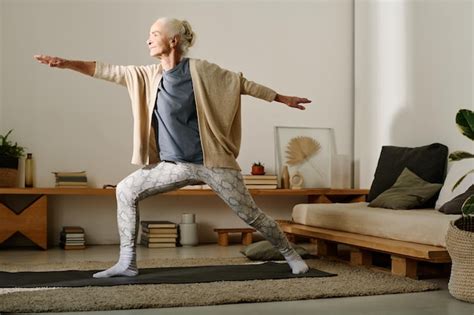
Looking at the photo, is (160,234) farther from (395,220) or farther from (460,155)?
(460,155)

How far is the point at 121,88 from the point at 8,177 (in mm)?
1198

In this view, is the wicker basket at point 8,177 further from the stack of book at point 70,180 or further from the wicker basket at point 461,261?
the wicker basket at point 461,261

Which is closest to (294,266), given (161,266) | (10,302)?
(161,266)

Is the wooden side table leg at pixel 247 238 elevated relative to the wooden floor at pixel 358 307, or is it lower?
lower

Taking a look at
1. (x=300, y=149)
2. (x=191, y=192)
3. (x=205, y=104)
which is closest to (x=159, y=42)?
(x=205, y=104)

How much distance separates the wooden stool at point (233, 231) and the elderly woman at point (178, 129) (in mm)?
2079

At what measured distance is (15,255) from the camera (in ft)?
16.7

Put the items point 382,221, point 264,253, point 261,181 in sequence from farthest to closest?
point 261,181, point 264,253, point 382,221

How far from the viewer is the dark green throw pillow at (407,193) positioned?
454cm

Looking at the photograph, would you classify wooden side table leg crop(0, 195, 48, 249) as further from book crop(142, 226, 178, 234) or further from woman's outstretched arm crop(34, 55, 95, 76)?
woman's outstretched arm crop(34, 55, 95, 76)

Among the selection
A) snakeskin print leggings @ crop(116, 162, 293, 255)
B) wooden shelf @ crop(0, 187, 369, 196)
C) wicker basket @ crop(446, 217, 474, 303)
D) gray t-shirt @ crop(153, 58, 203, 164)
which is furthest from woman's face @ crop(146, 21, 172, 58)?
wooden shelf @ crop(0, 187, 369, 196)

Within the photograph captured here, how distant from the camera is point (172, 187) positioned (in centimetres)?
372

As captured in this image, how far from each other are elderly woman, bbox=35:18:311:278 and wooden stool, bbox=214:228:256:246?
2079mm

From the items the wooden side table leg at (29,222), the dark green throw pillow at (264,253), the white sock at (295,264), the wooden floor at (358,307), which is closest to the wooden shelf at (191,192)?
the wooden side table leg at (29,222)
